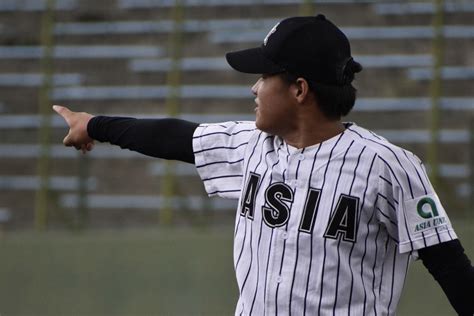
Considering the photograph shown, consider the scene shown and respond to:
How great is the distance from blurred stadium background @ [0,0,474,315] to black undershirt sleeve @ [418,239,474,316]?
405cm

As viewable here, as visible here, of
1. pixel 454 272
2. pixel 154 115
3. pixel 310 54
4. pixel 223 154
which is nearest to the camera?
pixel 454 272

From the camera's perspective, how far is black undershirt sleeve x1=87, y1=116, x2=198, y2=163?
9.84 ft

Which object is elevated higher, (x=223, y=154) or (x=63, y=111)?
(x=63, y=111)

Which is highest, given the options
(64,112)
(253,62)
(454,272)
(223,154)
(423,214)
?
(253,62)

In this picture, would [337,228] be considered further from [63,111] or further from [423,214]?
[63,111]

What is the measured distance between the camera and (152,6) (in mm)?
8781

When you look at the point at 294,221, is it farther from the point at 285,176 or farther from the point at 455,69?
the point at 455,69

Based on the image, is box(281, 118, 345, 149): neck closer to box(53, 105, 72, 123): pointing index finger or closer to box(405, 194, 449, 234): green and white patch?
box(405, 194, 449, 234): green and white patch

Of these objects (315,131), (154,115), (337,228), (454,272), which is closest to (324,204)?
(337,228)

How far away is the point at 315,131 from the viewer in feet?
9.14

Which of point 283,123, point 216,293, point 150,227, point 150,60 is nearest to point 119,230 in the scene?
point 150,227

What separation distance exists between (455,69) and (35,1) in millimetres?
3484

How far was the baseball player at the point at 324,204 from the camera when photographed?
2.65 metres

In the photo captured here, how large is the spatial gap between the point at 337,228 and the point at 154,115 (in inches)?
225
